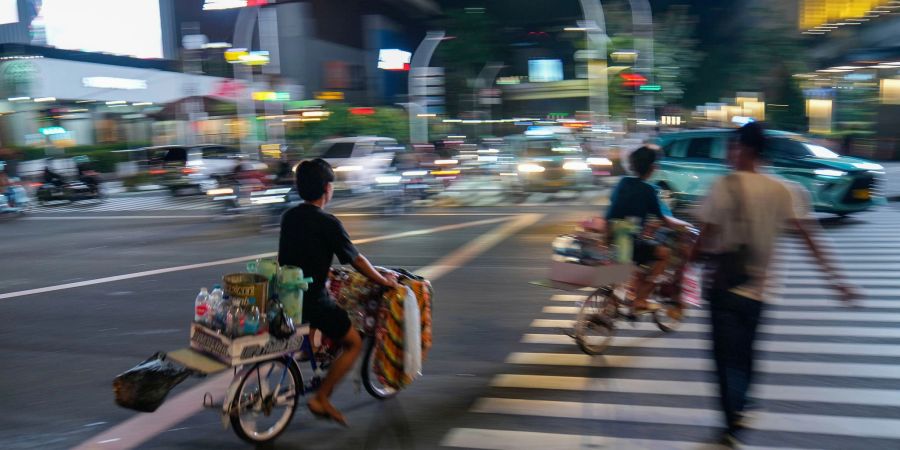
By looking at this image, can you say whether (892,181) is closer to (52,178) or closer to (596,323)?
(596,323)

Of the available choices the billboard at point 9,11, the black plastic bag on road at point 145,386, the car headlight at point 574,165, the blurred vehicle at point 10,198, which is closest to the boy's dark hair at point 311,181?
the black plastic bag on road at point 145,386

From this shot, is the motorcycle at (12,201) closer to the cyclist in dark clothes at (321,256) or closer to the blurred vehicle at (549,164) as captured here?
the blurred vehicle at (549,164)

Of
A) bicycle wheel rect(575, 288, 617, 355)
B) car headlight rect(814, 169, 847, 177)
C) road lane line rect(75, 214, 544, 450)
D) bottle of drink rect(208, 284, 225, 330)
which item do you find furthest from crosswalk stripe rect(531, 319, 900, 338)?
car headlight rect(814, 169, 847, 177)

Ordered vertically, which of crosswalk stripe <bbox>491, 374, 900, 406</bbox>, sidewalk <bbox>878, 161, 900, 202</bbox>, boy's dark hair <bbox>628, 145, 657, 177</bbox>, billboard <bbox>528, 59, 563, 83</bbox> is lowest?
sidewalk <bbox>878, 161, 900, 202</bbox>

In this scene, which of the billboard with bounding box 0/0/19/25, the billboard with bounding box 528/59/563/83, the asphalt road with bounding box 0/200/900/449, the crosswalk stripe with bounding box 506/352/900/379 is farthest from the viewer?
the billboard with bounding box 528/59/563/83

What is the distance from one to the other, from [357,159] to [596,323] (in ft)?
57.7

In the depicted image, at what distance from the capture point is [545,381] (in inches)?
217

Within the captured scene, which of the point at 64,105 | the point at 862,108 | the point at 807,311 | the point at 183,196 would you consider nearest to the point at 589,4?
the point at 183,196

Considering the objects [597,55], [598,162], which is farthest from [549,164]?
[597,55]

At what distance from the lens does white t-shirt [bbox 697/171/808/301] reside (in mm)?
4012

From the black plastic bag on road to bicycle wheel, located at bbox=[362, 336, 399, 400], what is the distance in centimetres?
122

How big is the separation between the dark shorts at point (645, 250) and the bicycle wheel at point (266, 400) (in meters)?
2.93

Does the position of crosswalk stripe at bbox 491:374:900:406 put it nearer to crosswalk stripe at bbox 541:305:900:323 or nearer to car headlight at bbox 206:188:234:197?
crosswalk stripe at bbox 541:305:900:323

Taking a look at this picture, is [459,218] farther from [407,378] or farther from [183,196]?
[183,196]
